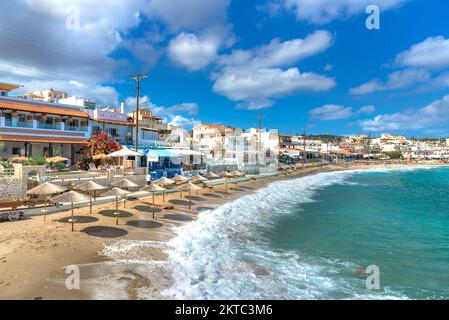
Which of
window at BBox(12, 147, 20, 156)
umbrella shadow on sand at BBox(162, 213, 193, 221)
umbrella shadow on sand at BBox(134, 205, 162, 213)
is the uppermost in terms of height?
window at BBox(12, 147, 20, 156)

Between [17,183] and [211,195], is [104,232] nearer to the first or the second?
[17,183]

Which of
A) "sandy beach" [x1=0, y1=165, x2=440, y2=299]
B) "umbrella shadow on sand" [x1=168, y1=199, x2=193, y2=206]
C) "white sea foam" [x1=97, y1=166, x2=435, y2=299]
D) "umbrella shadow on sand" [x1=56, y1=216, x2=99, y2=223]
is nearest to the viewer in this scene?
"sandy beach" [x1=0, y1=165, x2=440, y2=299]

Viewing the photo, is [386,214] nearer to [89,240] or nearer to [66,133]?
[89,240]

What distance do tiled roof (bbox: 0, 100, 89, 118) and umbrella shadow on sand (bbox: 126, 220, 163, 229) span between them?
2348 centimetres

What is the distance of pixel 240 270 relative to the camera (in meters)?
13.6

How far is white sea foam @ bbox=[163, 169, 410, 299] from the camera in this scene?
1150 cm

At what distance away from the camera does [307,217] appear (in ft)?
84.9

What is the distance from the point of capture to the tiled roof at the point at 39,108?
109 feet

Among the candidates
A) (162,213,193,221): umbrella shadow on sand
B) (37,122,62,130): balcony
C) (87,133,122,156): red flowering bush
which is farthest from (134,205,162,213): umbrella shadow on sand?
(37,122,62,130): balcony

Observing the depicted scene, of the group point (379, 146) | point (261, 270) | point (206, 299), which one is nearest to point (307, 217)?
point (261, 270)

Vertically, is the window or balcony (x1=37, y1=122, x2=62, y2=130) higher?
balcony (x1=37, y1=122, x2=62, y2=130)

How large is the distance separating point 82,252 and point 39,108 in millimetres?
29048

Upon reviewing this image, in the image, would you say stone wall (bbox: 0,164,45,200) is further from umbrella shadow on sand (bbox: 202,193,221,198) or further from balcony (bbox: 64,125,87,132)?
balcony (bbox: 64,125,87,132)

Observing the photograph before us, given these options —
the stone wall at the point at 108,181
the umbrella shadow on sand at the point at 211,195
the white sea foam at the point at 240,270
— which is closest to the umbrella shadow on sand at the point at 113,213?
the white sea foam at the point at 240,270
